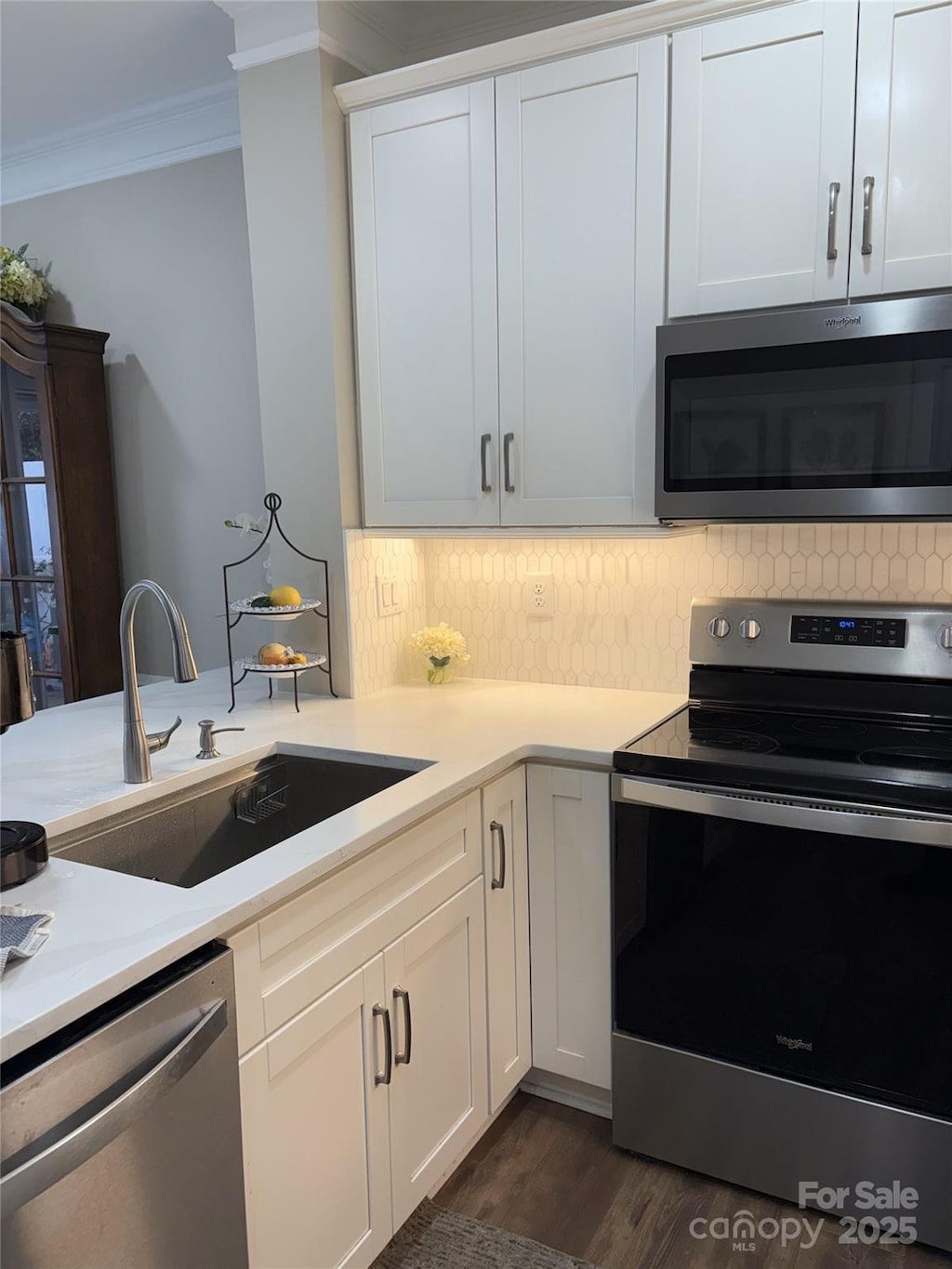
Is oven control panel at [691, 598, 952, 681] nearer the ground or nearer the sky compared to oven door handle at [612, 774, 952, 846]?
nearer the sky

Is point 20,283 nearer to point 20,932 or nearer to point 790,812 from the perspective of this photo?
point 20,932

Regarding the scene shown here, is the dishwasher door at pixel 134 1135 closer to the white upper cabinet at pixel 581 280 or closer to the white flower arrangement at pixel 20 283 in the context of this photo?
the white upper cabinet at pixel 581 280

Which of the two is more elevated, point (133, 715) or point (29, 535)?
point (29, 535)

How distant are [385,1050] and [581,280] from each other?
162 cm

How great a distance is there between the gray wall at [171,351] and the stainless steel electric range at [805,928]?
176 centimetres

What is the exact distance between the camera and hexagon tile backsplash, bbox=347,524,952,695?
2.15 meters

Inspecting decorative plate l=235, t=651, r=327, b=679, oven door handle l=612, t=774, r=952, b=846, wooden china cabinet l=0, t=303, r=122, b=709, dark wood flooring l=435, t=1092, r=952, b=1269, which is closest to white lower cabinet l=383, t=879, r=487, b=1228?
dark wood flooring l=435, t=1092, r=952, b=1269

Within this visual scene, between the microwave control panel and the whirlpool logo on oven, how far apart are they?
0.82 meters

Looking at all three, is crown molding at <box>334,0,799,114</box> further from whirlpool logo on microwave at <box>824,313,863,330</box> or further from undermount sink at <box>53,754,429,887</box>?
undermount sink at <box>53,754,429,887</box>

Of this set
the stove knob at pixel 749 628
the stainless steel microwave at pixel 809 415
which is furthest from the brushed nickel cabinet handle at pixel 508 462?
the stove knob at pixel 749 628

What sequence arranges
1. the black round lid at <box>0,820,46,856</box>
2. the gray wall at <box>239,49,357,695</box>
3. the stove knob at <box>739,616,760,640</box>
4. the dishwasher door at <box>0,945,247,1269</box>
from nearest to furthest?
the dishwasher door at <box>0,945,247,1269</box>
the black round lid at <box>0,820,46,856</box>
the stove knob at <box>739,616,760,640</box>
the gray wall at <box>239,49,357,695</box>

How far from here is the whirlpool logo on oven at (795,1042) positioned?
5.79ft

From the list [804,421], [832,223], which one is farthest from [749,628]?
[832,223]

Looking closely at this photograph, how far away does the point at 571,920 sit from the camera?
6.70ft
